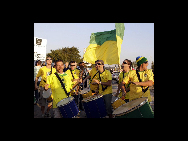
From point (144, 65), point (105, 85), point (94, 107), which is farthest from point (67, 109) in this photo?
point (144, 65)

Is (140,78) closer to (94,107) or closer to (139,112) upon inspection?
(139,112)

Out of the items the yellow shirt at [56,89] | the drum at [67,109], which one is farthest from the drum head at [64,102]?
the yellow shirt at [56,89]

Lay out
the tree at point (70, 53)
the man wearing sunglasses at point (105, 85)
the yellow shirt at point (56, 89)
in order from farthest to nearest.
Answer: the tree at point (70, 53) → the man wearing sunglasses at point (105, 85) → the yellow shirt at point (56, 89)

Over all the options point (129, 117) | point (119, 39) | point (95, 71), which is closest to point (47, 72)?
point (95, 71)

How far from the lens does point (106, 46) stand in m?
8.38

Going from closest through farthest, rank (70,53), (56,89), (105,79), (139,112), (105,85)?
(139,112) → (56,89) → (105,85) → (105,79) → (70,53)

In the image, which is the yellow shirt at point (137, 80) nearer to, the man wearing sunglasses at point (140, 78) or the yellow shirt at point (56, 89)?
the man wearing sunglasses at point (140, 78)

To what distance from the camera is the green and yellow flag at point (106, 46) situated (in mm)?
7688

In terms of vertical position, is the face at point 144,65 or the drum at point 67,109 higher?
the face at point 144,65

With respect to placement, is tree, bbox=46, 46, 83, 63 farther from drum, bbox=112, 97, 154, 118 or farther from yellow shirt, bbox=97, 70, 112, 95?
drum, bbox=112, 97, 154, 118

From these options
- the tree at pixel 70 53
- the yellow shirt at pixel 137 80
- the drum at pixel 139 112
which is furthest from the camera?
the tree at pixel 70 53

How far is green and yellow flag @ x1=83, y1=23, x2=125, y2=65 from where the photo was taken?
25.2 feet

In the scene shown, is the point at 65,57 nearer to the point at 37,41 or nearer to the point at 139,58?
the point at 37,41

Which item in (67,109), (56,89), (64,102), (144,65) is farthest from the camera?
(56,89)
